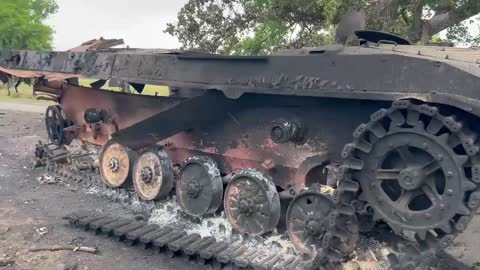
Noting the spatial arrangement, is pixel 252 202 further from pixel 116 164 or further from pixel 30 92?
pixel 30 92

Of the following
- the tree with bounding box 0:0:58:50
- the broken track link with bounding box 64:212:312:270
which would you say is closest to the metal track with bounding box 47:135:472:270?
the broken track link with bounding box 64:212:312:270

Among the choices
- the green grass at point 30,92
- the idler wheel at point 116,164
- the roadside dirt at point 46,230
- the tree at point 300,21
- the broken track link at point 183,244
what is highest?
the tree at point 300,21

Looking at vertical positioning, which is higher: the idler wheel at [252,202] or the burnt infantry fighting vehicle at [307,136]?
the burnt infantry fighting vehicle at [307,136]

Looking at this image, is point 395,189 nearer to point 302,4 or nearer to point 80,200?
point 80,200

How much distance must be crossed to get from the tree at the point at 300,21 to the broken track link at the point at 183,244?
764cm

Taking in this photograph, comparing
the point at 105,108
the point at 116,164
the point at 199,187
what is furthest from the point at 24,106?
the point at 199,187

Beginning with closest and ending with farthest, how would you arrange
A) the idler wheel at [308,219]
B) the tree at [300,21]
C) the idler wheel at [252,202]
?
the idler wheel at [308,219] < the idler wheel at [252,202] < the tree at [300,21]

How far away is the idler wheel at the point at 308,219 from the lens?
216 inches

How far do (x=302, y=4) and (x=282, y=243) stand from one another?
33.5 feet

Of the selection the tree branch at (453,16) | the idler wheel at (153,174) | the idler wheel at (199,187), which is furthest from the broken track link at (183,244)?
the tree branch at (453,16)

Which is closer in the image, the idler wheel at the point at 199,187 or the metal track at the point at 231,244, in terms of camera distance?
the metal track at the point at 231,244

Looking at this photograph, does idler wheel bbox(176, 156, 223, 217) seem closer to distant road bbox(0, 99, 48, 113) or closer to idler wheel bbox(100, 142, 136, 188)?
idler wheel bbox(100, 142, 136, 188)

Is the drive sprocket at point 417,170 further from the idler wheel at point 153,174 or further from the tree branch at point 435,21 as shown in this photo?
the tree branch at point 435,21

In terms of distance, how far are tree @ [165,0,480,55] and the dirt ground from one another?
23.6 ft
